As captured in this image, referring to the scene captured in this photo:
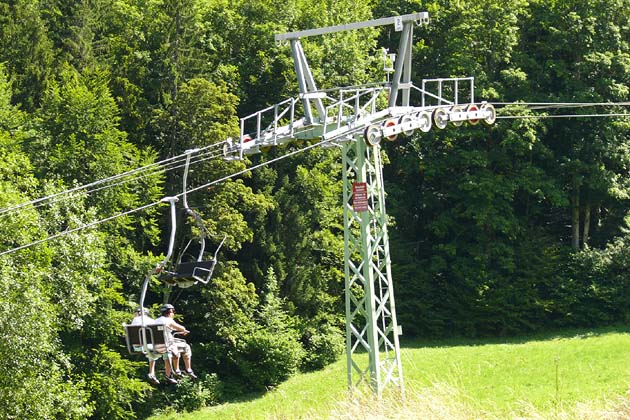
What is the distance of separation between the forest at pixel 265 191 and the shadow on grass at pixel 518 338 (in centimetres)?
52

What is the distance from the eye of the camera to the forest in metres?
33.0

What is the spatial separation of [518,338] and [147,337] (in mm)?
28798

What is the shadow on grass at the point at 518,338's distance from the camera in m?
42.6

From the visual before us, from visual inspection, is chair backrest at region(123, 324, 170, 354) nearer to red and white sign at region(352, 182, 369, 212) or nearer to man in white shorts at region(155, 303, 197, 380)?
man in white shorts at region(155, 303, 197, 380)

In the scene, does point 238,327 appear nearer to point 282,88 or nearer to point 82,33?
point 282,88

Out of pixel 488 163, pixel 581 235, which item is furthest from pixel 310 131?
pixel 581 235

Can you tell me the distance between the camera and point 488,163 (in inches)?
1754

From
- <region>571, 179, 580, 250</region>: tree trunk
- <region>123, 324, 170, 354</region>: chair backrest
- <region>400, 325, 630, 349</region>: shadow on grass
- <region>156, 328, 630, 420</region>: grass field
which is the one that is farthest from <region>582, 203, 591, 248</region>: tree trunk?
<region>123, 324, 170, 354</region>: chair backrest

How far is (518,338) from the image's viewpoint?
43438 millimetres

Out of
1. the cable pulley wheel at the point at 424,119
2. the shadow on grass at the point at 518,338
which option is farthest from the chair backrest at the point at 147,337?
the shadow on grass at the point at 518,338

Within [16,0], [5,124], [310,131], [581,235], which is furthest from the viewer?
[581,235]

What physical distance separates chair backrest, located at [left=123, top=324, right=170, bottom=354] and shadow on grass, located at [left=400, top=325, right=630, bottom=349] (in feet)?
86.3

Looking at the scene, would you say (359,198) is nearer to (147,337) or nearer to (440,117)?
(440,117)

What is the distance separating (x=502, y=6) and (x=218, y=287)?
53.0 ft
